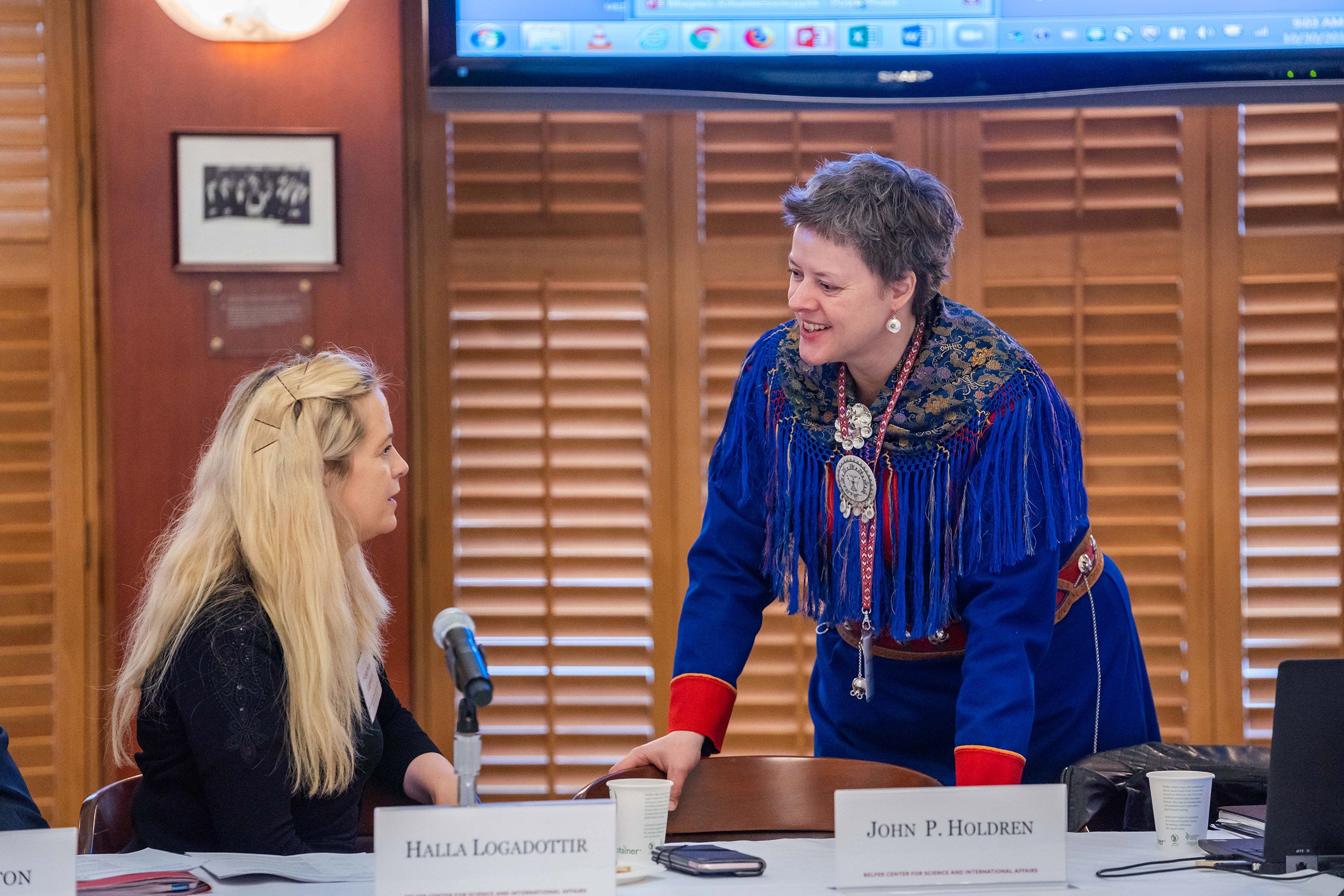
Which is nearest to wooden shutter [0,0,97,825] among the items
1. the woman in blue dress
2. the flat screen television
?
the flat screen television

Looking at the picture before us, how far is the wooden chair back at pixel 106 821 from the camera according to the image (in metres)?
1.47

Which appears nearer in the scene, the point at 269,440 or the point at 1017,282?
the point at 269,440

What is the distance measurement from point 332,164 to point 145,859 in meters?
1.78

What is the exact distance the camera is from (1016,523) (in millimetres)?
1605

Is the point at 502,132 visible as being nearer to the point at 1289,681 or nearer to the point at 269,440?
Result: the point at 269,440

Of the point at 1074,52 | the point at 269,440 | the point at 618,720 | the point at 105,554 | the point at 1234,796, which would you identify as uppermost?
the point at 1074,52

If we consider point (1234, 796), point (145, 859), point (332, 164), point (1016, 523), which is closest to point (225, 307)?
point (332, 164)

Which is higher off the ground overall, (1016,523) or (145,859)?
(1016,523)

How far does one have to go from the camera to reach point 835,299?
5.29 ft

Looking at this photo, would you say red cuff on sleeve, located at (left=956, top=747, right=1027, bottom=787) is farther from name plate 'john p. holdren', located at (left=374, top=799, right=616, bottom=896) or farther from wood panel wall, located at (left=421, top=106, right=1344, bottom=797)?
wood panel wall, located at (left=421, top=106, right=1344, bottom=797)

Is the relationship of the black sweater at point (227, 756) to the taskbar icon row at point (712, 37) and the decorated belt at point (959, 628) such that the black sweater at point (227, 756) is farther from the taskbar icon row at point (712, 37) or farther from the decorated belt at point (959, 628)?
the taskbar icon row at point (712, 37)

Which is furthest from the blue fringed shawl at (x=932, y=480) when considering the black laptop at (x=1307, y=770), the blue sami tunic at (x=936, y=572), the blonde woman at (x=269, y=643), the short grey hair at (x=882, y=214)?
the blonde woman at (x=269, y=643)

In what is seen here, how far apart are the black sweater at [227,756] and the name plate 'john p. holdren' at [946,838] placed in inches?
26.3

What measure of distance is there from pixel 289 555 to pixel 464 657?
636mm
